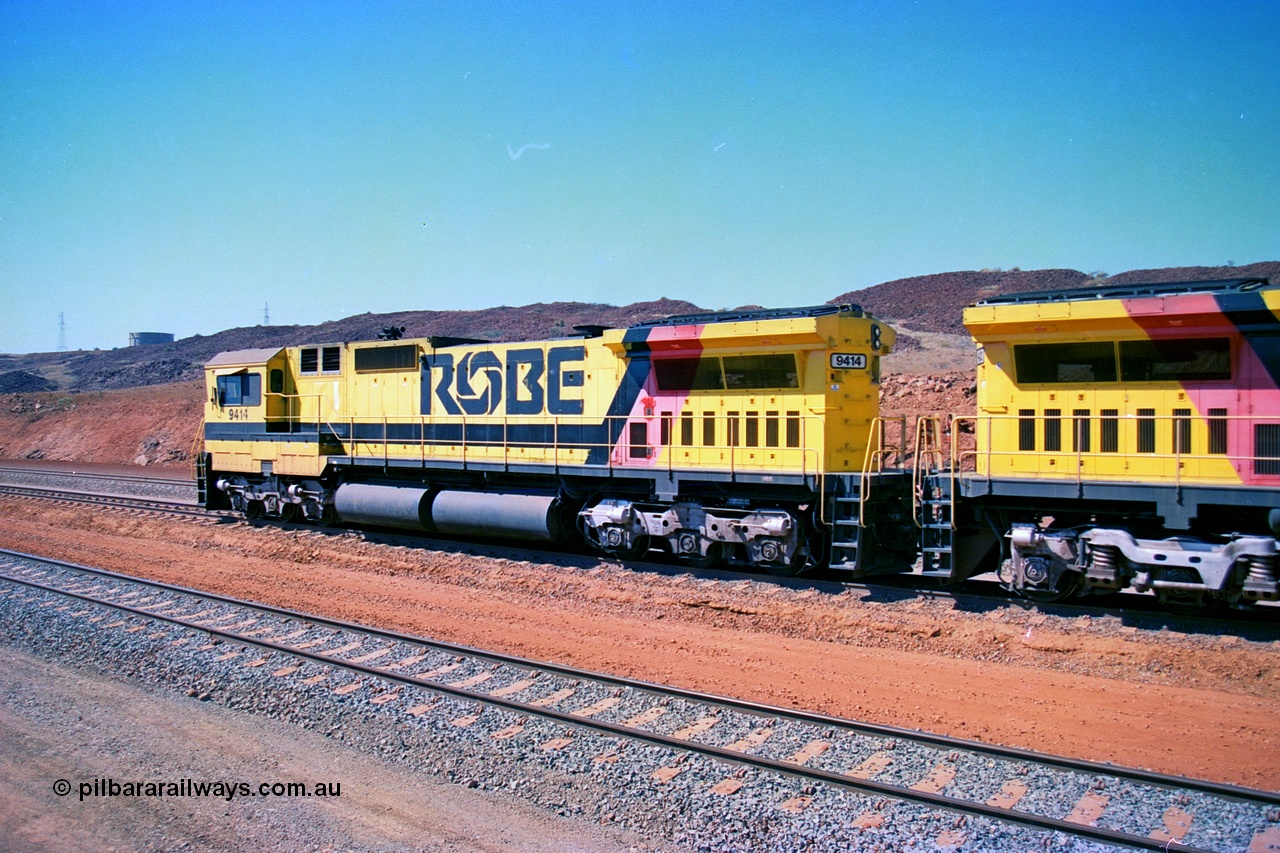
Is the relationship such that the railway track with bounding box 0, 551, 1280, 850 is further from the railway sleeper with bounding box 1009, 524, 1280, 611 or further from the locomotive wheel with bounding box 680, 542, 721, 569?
the locomotive wheel with bounding box 680, 542, 721, 569

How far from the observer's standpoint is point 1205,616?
966cm

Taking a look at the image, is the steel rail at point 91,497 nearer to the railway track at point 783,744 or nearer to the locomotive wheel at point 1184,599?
the railway track at point 783,744

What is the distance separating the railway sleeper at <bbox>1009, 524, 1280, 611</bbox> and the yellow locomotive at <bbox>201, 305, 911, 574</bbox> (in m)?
2.14

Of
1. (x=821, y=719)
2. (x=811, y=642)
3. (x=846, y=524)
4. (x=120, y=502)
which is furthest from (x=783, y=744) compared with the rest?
(x=120, y=502)

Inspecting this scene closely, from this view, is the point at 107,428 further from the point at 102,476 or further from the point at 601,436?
the point at 601,436

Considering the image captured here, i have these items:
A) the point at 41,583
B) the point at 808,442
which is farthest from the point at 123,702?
the point at 808,442

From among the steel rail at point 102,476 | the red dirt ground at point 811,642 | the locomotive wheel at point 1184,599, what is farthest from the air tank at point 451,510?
the steel rail at point 102,476

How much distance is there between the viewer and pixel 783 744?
6652mm

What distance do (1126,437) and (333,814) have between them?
30.4 ft

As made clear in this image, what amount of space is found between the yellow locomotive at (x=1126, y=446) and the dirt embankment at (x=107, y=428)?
132 feet

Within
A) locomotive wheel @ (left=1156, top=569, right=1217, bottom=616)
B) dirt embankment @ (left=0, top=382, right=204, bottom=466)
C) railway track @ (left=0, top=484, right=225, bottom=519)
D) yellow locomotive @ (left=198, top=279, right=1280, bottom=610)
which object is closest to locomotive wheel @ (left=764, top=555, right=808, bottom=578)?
yellow locomotive @ (left=198, top=279, right=1280, bottom=610)

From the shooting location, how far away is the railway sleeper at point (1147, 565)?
8.99m

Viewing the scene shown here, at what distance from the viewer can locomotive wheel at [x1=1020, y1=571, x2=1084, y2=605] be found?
10.4 m

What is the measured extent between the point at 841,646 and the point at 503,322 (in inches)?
2454
